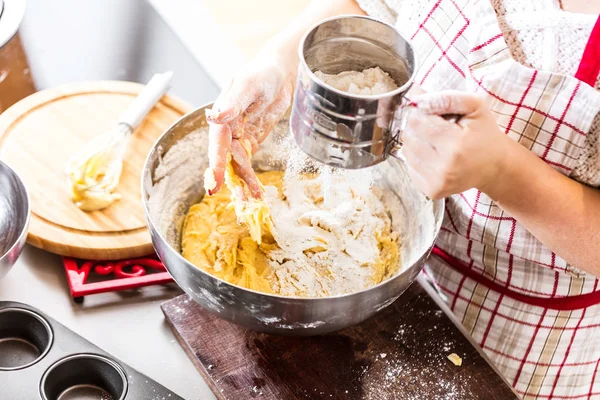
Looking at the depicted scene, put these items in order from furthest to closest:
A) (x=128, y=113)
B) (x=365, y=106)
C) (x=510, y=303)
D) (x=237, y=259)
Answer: (x=128, y=113) < (x=510, y=303) < (x=237, y=259) < (x=365, y=106)

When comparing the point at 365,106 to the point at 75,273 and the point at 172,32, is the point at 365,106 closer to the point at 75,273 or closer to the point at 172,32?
the point at 75,273

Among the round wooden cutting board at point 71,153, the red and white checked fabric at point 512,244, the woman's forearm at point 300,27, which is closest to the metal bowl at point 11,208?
the round wooden cutting board at point 71,153

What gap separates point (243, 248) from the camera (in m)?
1.22

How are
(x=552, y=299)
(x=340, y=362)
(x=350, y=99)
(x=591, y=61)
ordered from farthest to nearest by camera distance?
(x=552, y=299) < (x=340, y=362) < (x=591, y=61) < (x=350, y=99)

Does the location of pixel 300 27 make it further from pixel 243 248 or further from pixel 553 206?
pixel 553 206

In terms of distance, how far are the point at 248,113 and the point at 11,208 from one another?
1.45 ft

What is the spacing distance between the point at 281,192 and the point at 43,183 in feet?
1.54

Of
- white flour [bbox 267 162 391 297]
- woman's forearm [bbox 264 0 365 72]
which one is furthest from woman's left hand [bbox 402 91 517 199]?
Answer: woman's forearm [bbox 264 0 365 72]

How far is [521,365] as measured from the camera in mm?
1381

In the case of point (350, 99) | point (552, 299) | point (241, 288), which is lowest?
point (552, 299)

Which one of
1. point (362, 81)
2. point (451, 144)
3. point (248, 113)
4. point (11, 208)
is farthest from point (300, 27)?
point (11, 208)

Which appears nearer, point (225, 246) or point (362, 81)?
point (362, 81)

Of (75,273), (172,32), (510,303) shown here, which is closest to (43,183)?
(75,273)

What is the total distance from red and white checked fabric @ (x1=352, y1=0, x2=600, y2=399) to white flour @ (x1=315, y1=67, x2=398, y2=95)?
0.74 feet
